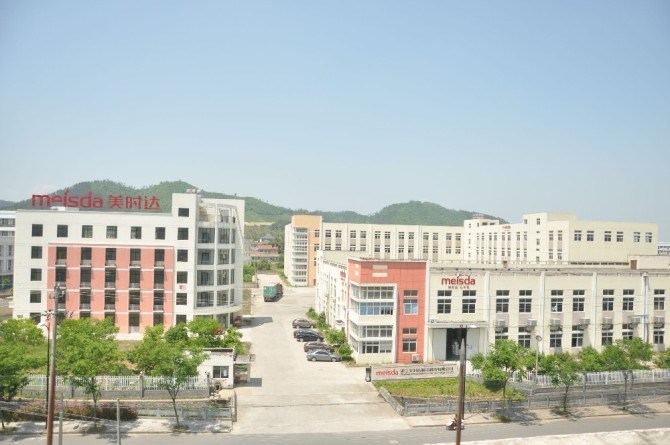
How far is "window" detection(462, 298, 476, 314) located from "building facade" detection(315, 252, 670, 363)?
83 millimetres

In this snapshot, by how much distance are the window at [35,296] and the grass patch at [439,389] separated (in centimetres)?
3445

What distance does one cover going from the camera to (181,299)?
50.9 metres

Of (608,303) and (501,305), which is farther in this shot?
(608,303)

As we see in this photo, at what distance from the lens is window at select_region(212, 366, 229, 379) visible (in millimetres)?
34219

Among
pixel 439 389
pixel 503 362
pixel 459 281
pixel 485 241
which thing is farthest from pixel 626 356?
pixel 485 241

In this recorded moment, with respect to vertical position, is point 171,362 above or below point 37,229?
below

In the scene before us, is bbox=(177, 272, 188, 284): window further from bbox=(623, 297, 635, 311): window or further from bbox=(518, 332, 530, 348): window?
bbox=(623, 297, 635, 311): window

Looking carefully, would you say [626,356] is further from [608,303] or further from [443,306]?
[443,306]

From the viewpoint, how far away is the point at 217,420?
27641mm

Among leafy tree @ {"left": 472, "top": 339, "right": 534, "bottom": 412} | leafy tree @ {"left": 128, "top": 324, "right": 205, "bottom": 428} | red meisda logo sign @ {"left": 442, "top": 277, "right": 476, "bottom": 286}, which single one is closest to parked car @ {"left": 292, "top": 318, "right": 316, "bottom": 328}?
red meisda logo sign @ {"left": 442, "top": 277, "right": 476, "bottom": 286}

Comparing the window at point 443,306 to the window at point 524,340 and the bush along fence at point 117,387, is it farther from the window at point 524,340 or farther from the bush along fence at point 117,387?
the bush along fence at point 117,387

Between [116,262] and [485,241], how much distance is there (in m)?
68.0

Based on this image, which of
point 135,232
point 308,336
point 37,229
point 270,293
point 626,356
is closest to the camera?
point 626,356

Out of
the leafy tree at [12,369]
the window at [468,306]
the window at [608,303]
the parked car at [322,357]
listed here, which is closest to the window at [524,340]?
the window at [468,306]
